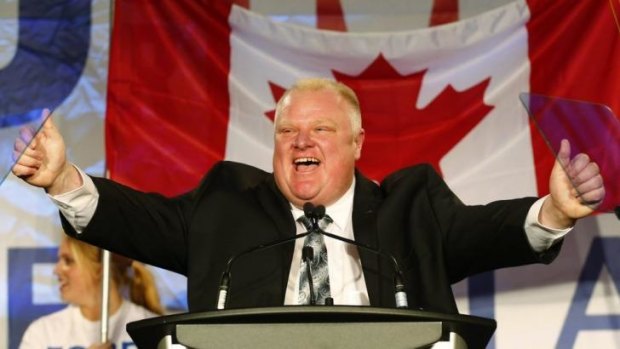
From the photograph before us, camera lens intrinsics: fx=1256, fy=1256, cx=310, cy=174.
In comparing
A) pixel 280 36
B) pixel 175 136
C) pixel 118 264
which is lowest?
pixel 118 264

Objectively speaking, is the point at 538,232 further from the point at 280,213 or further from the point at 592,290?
the point at 592,290

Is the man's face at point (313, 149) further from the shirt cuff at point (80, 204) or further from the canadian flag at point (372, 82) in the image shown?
the canadian flag at point (372, 82)

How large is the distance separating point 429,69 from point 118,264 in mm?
1369

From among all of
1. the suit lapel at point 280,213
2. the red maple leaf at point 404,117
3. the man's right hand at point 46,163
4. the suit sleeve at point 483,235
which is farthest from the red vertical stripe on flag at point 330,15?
the man's right hand at point 46,163

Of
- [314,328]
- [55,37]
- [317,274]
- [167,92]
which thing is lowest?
[314,328]

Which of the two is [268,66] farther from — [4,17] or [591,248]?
[591,248]

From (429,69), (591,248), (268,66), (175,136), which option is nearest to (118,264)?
(175,136)

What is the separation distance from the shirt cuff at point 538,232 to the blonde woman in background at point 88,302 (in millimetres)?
1681

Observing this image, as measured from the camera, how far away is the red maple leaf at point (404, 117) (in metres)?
4.65

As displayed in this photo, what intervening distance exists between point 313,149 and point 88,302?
142 cm

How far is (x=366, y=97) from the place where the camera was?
473 centimetres

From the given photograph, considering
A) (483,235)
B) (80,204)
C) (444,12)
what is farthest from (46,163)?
(444,12)

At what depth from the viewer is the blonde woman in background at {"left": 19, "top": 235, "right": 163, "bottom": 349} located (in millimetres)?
4449

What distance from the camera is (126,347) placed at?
4.43 metres
